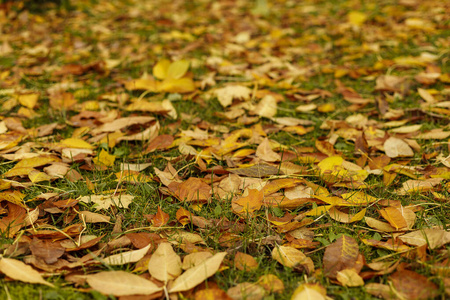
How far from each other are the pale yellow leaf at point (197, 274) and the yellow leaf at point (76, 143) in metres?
1.00

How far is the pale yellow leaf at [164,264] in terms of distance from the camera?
1118mm

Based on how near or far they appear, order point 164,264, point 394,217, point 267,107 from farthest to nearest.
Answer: point 267,107 → point 394,217 → point 164,264

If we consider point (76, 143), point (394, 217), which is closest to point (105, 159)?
point (76, 143)

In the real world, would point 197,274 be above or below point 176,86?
below

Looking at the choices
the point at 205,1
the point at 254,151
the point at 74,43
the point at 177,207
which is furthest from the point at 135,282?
the point at 205,1

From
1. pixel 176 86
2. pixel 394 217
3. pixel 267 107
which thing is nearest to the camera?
pixel 394 217

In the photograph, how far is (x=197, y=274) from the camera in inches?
43.1

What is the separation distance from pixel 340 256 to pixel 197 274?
0.44 metres

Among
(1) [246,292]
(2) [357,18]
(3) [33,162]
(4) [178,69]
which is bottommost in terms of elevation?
(1) [246,292]

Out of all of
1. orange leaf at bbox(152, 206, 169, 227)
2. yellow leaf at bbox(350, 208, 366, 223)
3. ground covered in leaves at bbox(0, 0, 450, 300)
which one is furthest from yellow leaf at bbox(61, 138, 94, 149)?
yellow leaf at bbox(350, 208, 366, 223)

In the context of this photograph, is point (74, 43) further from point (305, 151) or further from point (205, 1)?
point (305, 151)

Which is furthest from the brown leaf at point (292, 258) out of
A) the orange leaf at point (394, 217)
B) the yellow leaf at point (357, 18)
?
the yellow leaf at point (357, 18)

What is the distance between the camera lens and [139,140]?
1969 mm

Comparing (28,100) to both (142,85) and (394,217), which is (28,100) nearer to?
(142,85)
